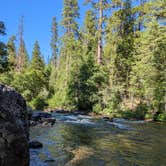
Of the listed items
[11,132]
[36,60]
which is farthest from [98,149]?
[36,60]

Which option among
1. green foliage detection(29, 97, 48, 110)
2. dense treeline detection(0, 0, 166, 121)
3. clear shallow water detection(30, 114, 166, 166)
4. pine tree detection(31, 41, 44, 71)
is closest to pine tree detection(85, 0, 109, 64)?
dense treeline detection(0, 0, 166, 121)

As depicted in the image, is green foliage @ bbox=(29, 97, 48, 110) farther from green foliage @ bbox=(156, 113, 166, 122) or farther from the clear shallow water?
the clear shallow water

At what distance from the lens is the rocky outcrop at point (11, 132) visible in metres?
6.61

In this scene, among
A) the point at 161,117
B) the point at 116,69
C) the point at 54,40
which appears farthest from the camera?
the point at 54,40

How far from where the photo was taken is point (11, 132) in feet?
22.3

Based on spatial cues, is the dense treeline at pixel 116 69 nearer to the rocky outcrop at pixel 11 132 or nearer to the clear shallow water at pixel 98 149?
the clear shallow water at pixel 98 149

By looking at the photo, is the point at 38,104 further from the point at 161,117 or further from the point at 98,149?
the point at 98,149

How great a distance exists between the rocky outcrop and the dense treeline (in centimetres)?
1973

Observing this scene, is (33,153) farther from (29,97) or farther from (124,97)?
(29,97)

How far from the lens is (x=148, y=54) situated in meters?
28.2

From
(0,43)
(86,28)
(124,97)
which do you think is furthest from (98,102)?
(86,28)

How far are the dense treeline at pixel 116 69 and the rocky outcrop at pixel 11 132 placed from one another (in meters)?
19.7

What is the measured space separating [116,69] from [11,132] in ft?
98.8

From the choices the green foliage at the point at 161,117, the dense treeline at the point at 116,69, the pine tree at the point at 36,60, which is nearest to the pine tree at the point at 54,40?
the pine tree at the point at 36,60
